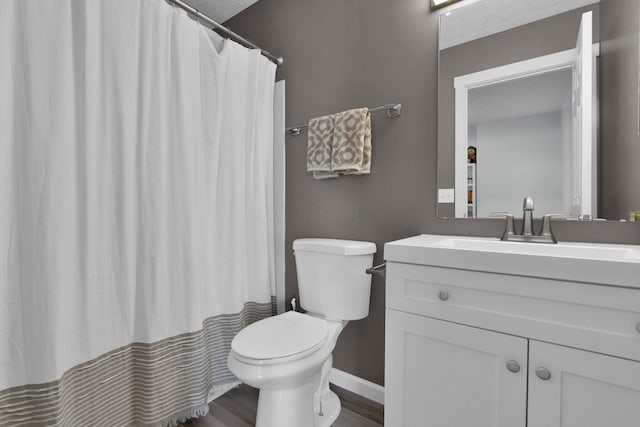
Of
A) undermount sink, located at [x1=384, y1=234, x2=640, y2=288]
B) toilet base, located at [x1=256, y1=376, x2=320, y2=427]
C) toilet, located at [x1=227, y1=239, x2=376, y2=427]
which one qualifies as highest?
undermount sink, located at [x1=384, y1=234, x2=640, y2=288]

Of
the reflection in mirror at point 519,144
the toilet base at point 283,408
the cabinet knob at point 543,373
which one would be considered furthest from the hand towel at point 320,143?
the cabinet knob at point 543,373

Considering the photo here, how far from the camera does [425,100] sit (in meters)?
1.46

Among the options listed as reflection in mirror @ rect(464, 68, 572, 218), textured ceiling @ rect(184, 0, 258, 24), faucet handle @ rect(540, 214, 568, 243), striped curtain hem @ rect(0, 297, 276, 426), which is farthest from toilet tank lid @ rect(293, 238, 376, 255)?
textured ceiling @ rect(184, 0, 258, 24)

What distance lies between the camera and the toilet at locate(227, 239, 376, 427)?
1.12 m

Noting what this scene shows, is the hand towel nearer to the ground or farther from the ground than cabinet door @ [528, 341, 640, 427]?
farther from the ground

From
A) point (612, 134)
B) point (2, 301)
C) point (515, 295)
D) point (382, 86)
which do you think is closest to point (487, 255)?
point (515, 295)

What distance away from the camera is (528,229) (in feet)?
3.99

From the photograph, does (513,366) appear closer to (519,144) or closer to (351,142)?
(519,144)

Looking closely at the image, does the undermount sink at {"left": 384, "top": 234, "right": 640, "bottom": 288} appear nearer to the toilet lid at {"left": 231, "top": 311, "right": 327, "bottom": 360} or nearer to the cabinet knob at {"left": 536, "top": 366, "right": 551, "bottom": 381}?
the cabinet knob at {"left": 536, "top": 366, "right": 551, "bottom": 381}

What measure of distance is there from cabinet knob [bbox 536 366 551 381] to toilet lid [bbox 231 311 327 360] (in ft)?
2.36

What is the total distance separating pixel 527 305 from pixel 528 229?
48 centimetres

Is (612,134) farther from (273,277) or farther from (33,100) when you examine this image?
(33,100)

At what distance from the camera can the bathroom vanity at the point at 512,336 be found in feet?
→ 2.47

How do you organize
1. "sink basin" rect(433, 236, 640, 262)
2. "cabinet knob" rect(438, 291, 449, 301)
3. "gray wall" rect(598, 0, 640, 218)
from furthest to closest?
"gray wall" rect(598, 0, 640, 218)
"cabinet knob" rect(438, 291, 449, 301)
"sink basin" rect(433, 236, 640, 262)
